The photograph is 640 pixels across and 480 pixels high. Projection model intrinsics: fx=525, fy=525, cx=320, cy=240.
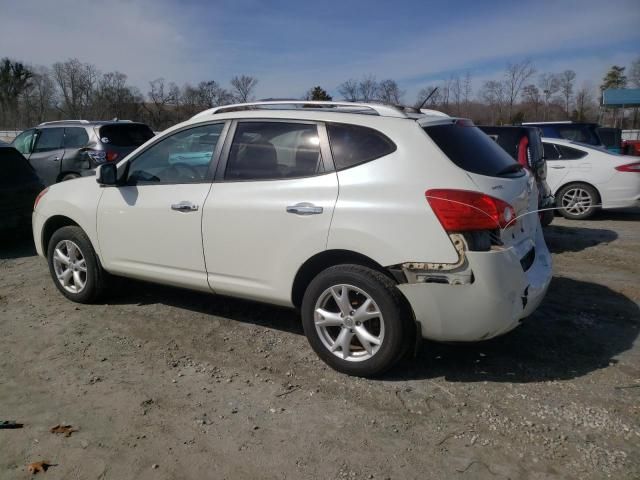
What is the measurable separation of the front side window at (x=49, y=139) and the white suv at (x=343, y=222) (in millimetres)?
7178

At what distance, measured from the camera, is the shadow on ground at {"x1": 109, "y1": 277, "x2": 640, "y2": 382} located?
139 inches

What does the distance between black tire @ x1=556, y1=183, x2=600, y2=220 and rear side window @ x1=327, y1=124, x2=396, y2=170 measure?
7194 millimetres

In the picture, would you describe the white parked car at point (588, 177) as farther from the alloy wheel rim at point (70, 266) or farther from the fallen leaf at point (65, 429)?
the fallen leaf at point (65, 429)

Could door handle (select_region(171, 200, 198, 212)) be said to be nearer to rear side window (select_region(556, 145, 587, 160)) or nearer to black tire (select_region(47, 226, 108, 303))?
black tire (select_region(47, 226, 108, 303))

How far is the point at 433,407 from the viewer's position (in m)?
3.13

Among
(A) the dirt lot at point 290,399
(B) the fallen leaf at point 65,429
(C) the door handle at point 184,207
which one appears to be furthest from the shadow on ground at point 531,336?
(B) the fallen leaf at point 65,429

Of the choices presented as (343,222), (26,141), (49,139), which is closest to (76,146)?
(49,139)

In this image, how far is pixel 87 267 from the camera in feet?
15.6

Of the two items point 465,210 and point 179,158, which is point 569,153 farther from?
point 179,158

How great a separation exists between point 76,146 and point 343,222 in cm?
876

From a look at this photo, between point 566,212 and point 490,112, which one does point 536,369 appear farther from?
point 490,112

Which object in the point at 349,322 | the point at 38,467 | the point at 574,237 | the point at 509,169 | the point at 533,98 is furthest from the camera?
the point at 533,98

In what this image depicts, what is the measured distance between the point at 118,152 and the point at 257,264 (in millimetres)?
7612

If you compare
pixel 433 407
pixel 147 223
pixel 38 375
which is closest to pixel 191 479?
pixel 433 407
